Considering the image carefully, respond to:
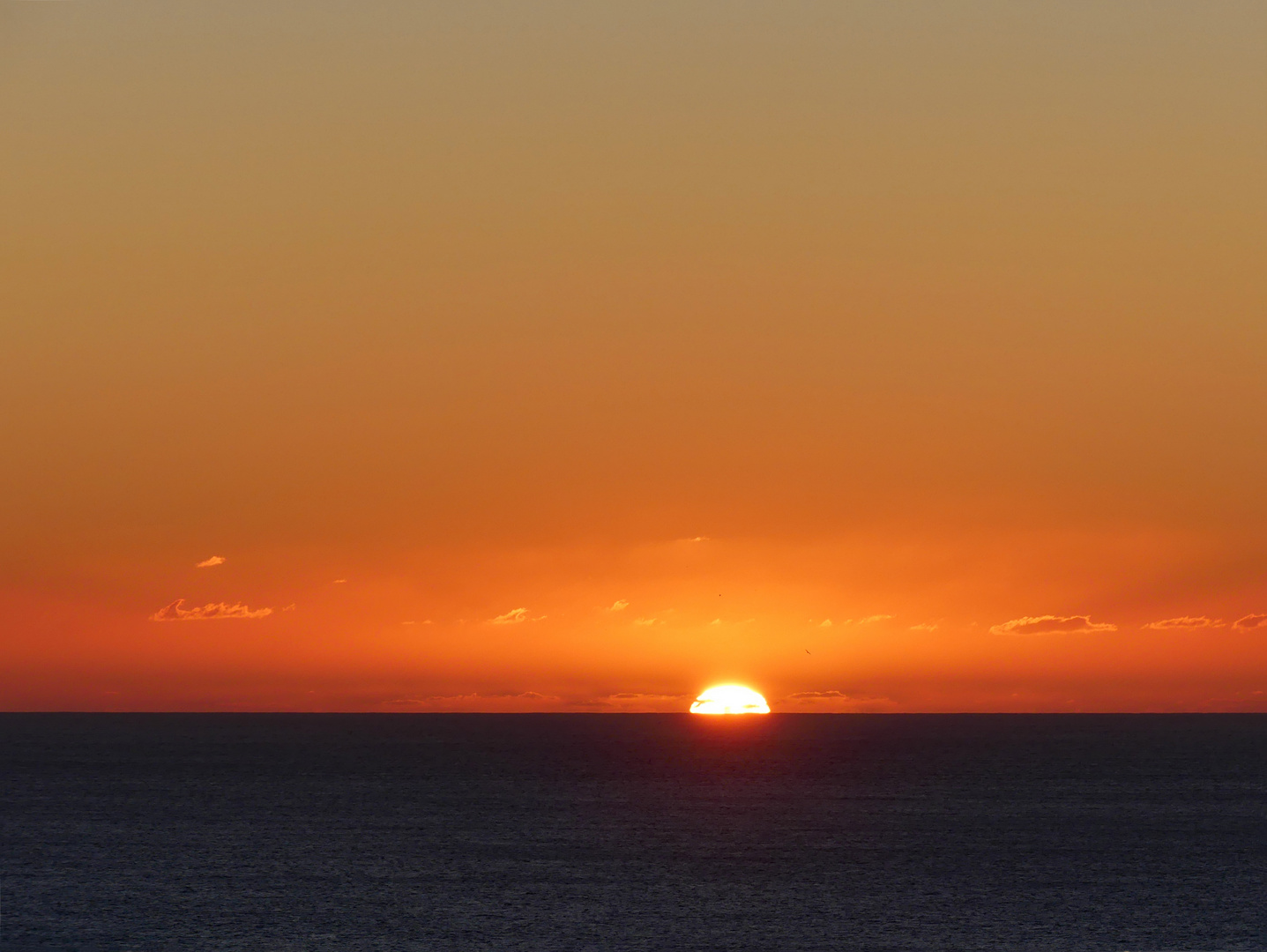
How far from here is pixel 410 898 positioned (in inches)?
3226

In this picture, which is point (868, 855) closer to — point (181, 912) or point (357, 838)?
point (357, 838)

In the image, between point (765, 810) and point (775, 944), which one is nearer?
point (775, 944)

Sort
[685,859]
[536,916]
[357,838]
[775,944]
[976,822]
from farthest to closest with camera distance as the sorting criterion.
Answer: [976,822] → [357,838] → [685,859] → [536,916] → [775,944]

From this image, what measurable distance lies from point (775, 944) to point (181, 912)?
3146 centimetres

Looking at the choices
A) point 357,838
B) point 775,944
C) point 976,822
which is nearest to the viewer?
point 775,944

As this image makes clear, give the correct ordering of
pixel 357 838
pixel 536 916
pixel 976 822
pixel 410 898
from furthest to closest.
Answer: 1. pixel 976 822
2. pixel 357 838
3. pixel 410 898
4. pixel 536 916

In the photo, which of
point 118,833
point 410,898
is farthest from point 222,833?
point 410,898

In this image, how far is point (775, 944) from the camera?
6844cm

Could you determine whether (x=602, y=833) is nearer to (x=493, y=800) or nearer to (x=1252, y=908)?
(x=493, y=800)

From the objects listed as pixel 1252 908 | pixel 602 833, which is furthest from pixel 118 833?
pixel 1252 908

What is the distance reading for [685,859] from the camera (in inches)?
3890

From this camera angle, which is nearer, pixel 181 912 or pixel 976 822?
pixel 181 912

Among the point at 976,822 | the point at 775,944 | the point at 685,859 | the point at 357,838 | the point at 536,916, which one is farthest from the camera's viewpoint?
the point at 976,822

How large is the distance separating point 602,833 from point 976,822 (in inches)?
1371
